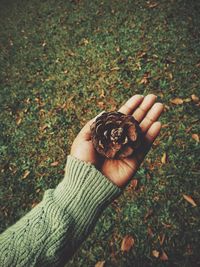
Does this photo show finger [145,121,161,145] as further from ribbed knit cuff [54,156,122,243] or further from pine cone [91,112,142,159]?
ribbed knit cuff [54,156,122,243]

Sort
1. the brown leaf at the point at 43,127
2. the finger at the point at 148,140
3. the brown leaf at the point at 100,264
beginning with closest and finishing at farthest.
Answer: the finger at the point at 148,140
the brown leaf at the point at 100,264
the brown leaf at the point at 43,127

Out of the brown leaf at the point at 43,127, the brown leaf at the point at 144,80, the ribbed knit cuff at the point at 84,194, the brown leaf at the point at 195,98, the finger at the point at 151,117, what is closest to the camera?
the ribbed knit cuff at the point at 84,194

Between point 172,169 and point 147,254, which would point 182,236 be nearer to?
→ point 147,254

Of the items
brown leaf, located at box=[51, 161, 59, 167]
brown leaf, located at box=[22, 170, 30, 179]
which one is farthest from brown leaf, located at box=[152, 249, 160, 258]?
brown leaf, located at box=[22, 170, 30, 179]

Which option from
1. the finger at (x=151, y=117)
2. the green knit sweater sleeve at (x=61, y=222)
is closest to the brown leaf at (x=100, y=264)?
the green knit sweater sleeve at (x=61, y=222)

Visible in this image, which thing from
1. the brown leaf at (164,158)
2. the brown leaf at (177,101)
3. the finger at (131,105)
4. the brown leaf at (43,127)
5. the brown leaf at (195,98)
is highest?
the finger at (131,105)

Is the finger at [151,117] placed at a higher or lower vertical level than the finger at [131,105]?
lower

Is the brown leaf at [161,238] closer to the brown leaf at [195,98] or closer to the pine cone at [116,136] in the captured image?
the pine cone at [116,136]
